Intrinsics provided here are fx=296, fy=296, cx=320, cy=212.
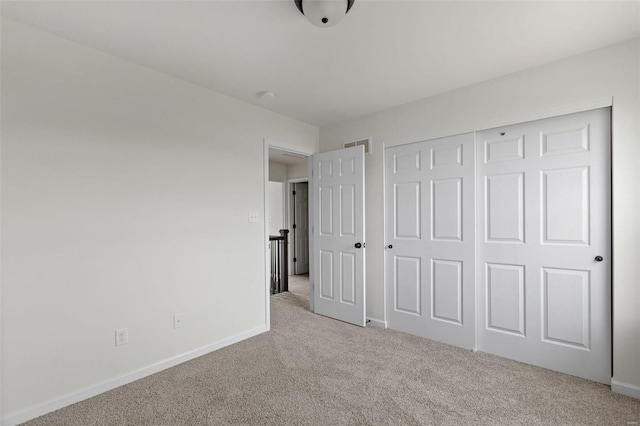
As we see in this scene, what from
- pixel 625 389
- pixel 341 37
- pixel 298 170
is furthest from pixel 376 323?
pixel 298 170

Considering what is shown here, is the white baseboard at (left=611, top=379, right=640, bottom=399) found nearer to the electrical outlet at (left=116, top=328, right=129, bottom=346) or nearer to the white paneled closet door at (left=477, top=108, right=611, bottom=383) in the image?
the white paneled closet door at (left=477, top=108, right=611, bottom=383)

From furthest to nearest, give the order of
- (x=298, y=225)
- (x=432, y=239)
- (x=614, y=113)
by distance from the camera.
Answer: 1. (x=298, y=225)
2. (x=432, y=239)
3. (x=614, y=113)

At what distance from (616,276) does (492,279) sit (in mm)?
806

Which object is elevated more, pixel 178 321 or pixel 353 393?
pixel 178 321

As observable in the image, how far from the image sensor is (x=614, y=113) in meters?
2.09

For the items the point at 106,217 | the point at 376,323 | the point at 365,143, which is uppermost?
the point at 365,143

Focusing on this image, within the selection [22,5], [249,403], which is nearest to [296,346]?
[249,403]

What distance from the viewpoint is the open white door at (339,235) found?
3.40 meters

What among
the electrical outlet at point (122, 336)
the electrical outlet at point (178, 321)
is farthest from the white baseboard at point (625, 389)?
the electrical outlet at point (122, 336)

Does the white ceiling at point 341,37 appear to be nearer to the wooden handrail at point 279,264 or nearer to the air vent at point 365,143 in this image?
the air vent at point 365,143

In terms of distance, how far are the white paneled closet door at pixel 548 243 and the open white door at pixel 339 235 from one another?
4.00 ft

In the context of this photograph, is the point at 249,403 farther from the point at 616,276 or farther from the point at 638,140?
the point at 638,140

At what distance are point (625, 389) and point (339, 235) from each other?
Answer: 2602 mm

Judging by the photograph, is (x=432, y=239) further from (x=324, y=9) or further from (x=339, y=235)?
(x=324, y=9)
